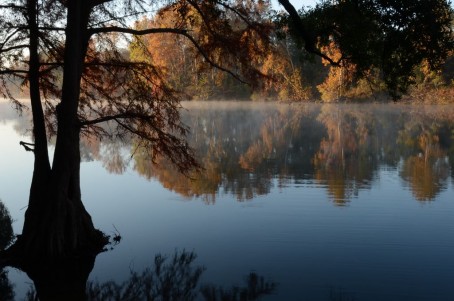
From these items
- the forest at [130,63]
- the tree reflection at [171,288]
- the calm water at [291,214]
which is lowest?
the tree reflection at [171,288]

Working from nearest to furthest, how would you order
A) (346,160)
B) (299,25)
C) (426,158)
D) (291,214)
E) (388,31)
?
(299,25), (388,31), (291,214), (346,160), (426,158)

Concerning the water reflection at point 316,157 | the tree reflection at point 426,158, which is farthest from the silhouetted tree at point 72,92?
the tree reflection at point 426,158

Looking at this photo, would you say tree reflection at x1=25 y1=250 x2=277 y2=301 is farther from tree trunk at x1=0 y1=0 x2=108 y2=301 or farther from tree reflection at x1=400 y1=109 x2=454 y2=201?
tree reflection at x1=400 y1=109 x2=454 y2=201

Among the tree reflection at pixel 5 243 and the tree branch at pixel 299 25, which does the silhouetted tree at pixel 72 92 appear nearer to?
the tree reflection at pixel 5 243

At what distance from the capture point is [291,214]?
1099 cm

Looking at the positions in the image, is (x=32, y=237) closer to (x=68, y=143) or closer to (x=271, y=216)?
(x=68, y=143)

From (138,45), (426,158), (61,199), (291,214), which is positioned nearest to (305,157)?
(426,158)

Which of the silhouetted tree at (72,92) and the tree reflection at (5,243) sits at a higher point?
the silhouetted tree at (72,92)

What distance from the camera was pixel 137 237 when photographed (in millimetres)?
9617

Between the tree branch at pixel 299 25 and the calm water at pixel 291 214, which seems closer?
the tree branch at pixel 299 25

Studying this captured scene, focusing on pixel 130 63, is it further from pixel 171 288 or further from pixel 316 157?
pixel 316 157

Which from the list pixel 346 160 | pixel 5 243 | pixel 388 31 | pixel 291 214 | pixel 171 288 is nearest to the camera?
pixel 388 31

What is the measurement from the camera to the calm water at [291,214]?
742 centimetres

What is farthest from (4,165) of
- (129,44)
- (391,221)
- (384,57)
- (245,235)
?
(384,57)
